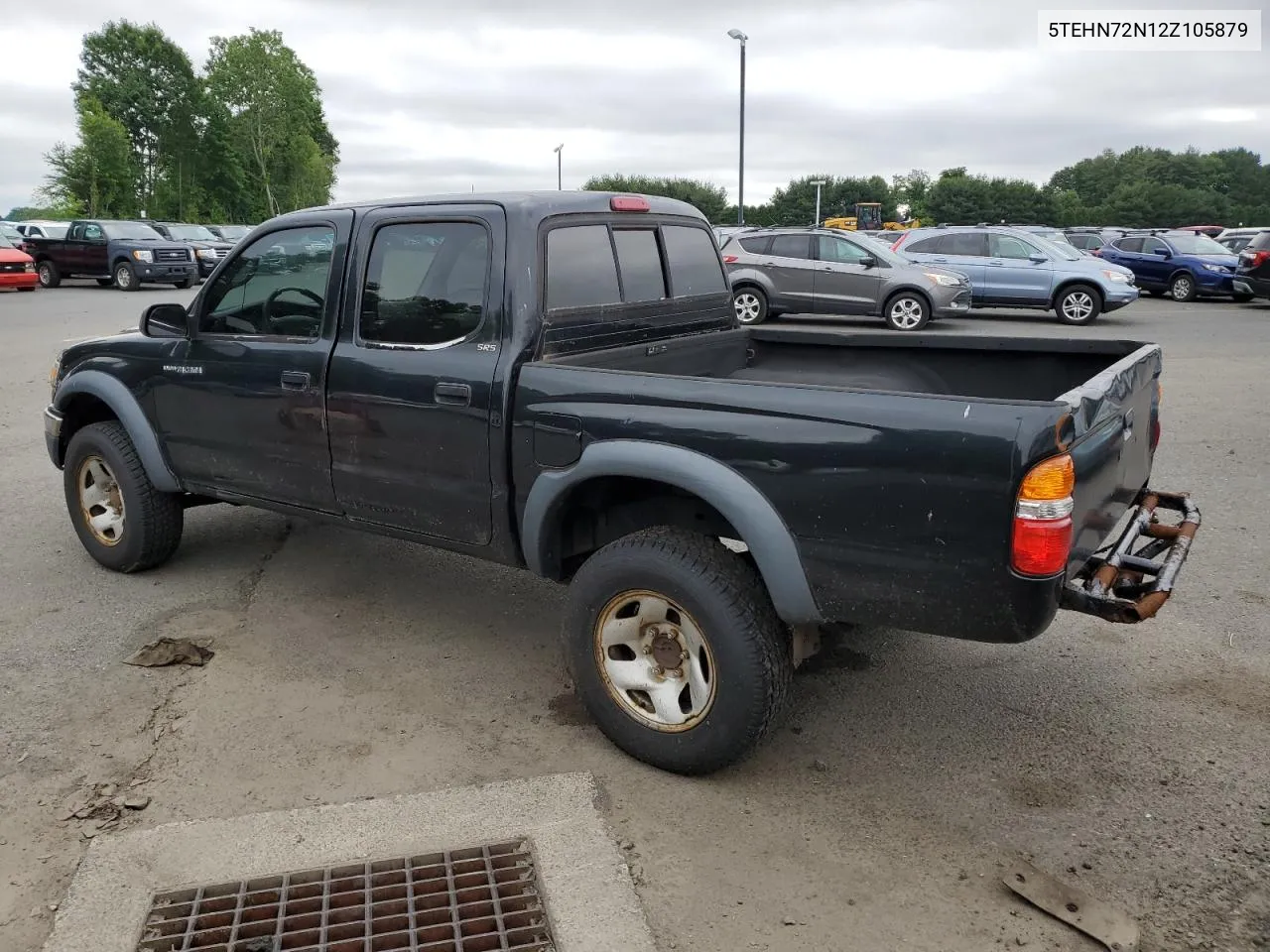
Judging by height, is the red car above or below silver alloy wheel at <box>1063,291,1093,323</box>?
above

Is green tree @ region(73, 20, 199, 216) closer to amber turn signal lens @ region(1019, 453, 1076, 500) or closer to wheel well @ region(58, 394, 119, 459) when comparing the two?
wheel well @ region(58, 394, 119, 459)

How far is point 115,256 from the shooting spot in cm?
2519

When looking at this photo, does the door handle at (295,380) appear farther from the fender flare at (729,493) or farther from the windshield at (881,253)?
the windshield at (881,253)

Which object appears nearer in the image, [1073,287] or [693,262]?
[693,262]

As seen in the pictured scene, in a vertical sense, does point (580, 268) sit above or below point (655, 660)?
above

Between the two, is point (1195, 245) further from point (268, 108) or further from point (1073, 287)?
point (268, 108)

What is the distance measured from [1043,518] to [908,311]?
14456 mm

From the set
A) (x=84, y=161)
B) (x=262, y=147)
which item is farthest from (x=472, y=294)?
(x=262, y=147)

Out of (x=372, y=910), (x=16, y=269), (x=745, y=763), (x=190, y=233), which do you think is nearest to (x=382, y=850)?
(x=372, y=910)

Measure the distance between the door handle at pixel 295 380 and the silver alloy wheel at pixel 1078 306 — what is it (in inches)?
653

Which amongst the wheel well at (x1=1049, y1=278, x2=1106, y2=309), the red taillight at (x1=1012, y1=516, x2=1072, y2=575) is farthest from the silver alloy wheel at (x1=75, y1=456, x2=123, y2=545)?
the wheel well at (x1=1049, y1=278, x2=1106, y2=309)

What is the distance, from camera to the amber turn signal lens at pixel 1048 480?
2.63 m

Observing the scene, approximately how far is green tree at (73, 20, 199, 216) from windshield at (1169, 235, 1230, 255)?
212 feet

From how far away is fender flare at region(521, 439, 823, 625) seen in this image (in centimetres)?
302
